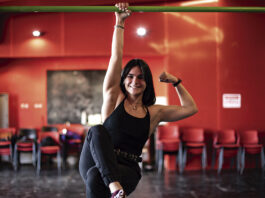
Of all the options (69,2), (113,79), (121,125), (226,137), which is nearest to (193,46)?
(226,137)

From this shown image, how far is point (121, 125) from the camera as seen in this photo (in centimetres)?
Result: 190

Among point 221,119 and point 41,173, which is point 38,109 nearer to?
point 41,173

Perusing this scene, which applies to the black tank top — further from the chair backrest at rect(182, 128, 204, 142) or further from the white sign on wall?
the white sign on wall

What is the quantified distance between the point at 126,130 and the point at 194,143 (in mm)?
4049

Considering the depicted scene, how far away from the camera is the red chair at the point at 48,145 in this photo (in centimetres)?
562

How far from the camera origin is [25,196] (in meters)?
4.12

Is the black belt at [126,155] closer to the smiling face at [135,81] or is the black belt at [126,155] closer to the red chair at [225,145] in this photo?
the smiling face at [135,81]

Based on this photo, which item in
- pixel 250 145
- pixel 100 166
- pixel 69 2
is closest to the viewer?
pixel 100 166

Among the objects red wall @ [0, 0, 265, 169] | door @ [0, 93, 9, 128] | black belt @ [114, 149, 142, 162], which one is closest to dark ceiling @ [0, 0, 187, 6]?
red wall @ [0, 0, 265, 169]

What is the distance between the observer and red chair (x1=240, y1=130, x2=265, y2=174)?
5.69m

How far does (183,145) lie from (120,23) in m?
4.20

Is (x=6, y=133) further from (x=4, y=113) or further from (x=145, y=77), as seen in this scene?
(x=145, y=77)

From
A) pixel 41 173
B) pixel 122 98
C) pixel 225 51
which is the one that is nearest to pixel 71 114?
pixel 41 173

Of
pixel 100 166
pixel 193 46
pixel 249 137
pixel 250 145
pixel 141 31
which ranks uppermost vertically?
pixel 141 31
